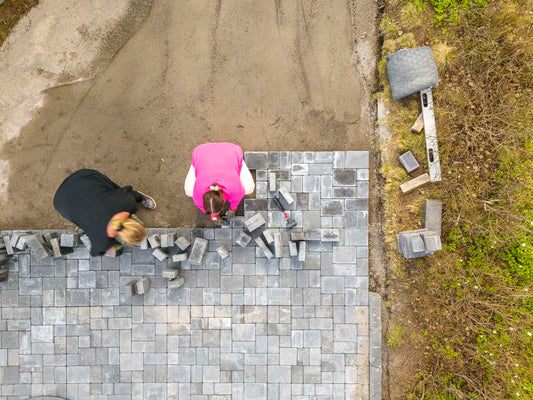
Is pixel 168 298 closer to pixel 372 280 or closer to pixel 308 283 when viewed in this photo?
pixel 308 283

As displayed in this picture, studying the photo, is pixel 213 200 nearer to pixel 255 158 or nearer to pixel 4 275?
pixel 255 158

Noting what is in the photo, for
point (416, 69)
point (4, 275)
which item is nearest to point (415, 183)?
point (416, 69)

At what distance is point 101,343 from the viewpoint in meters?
5.59

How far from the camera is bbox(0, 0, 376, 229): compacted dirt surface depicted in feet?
18.6

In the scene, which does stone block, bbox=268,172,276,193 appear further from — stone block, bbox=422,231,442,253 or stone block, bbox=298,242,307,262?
stone block, bbox=422,231,442,253

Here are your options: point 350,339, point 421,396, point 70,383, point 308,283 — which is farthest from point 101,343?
point 421,396

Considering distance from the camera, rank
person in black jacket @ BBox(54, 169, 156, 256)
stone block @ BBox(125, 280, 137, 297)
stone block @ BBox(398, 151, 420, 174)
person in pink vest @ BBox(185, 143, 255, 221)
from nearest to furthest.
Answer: person in pink vest @ BBox(185, 143, 255, 221) → person in black jacket @ BBox(54, 169, 156, 256) → stone block @ BBox(125, 280, 137, 297) → stone block @ BBox(398, 151, 420, 174)

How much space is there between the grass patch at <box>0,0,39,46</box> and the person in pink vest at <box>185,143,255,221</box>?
14.5ft

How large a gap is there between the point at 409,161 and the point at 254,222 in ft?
9.55

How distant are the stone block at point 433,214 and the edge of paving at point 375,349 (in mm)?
1631

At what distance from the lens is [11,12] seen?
5723mm

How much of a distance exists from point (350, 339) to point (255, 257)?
2.19 m

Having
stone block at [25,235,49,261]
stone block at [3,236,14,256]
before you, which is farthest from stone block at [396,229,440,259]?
stone block at [3,236,14,256]

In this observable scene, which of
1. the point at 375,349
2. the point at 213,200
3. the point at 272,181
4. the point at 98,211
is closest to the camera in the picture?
the point at 213,200
